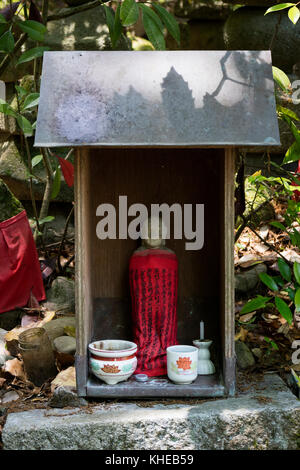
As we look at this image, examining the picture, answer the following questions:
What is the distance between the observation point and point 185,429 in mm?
2572

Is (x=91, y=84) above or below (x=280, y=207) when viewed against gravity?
above

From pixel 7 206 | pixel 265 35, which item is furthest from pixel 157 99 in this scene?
pixel 265 35

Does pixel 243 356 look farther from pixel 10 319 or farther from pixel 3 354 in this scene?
pixel 10 319

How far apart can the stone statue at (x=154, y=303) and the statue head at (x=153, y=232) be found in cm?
6

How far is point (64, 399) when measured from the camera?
2766 millimetres

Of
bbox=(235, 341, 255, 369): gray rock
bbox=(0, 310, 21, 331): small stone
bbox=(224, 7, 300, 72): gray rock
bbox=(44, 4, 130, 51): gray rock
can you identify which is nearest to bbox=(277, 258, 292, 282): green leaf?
bbox=(235, 341, 255, 369): gray rock

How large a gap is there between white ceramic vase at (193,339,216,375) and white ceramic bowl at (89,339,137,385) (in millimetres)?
336

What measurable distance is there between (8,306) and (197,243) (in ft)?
4.20

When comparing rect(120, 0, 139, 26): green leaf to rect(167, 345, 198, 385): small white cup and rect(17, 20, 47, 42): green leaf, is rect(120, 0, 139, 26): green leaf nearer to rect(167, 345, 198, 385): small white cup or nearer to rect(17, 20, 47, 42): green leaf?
rect(17, 20, 47, 42): green leaf

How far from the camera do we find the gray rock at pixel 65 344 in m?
3.27

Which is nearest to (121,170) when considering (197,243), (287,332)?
(197,243)

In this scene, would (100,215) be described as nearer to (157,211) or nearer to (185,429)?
(157,211)

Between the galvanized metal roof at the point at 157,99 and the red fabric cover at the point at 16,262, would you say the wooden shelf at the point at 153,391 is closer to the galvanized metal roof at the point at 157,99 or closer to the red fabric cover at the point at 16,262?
the galvanized metal roof at the point at 157,99

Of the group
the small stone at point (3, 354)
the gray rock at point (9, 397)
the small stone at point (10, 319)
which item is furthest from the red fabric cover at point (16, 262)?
the gray rock at point (9, 397)
